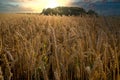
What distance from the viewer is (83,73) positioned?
2510 millimetres

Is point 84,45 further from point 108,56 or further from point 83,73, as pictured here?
point 83,73

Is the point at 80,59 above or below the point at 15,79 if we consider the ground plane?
above

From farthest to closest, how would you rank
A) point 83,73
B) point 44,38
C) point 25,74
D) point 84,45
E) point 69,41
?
point 44,38 → point 84,45 → point 69,41 → point 25,74 → point 83,73

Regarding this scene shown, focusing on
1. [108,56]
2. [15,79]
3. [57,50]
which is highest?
[57,50]

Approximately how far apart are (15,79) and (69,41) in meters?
0.70

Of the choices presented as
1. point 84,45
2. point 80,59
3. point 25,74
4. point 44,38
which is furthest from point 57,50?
point 44,38

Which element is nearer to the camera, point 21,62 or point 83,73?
point 83,73

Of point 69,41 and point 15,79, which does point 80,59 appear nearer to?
point 69,41

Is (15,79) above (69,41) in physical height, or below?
below

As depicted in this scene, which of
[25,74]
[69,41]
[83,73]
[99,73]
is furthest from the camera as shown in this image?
[69,41]

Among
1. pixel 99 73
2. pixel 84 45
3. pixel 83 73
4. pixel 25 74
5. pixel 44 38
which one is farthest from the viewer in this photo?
pixel 44 38

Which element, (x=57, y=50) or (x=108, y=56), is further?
(x=108, y=56)

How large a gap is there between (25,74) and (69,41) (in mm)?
603

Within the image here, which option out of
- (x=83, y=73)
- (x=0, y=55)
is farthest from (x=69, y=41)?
(x=0, y=55)
